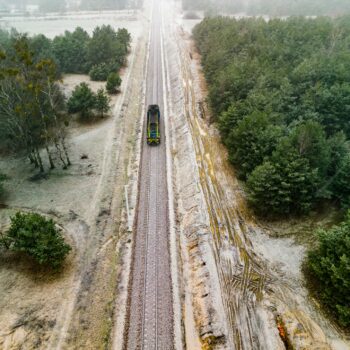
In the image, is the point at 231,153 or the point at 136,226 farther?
the point at 231,153

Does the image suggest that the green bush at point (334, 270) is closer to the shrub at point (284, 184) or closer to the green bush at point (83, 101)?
the shrub at point (284, 184)

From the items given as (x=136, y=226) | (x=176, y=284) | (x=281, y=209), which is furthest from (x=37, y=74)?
(x=281, y=209)

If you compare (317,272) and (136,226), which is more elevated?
(317,272)

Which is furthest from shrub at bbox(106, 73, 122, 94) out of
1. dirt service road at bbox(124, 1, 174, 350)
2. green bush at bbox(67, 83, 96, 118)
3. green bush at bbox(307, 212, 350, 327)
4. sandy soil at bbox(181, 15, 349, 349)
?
green bush at bbox(307, 212, 350, 327)

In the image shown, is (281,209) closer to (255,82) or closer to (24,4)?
(255,82)

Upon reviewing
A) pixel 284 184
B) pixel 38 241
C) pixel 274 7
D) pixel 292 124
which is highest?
pixel 274 7

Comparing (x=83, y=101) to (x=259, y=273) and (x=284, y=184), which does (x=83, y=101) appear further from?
(x=259, y=273)

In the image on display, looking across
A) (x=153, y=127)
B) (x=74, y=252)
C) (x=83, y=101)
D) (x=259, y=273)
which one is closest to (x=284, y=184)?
(x=259, y=273)
